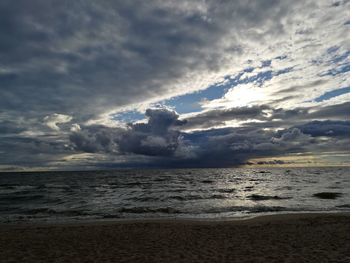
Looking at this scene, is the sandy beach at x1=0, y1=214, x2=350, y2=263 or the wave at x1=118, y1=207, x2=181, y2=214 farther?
the wave at x1=118, y1=207, x2=181, y2=214

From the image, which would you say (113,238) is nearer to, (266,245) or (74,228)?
(74,228)

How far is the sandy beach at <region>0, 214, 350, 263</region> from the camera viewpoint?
11.0 meters

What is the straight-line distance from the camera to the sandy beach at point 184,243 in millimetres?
11047

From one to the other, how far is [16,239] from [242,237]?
12.3 meters

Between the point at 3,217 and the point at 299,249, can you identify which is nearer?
the point at 299,249

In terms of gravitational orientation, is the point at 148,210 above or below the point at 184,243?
below

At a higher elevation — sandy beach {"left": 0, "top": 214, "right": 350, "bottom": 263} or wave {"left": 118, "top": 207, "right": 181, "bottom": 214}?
sandy beach {"left": 0, "top": 214, "right": 350, "bottom": 263}

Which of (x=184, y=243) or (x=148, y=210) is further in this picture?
(x=148, y=210)

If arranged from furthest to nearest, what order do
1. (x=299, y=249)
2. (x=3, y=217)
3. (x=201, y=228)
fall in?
(x=3, y=217), (x=201, y=228), (x=299, y=249)

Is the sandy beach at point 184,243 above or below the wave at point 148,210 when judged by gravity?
above

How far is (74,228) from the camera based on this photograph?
715 inches

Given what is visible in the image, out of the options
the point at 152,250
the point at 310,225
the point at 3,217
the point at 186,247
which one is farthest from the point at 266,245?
the point at 3,217

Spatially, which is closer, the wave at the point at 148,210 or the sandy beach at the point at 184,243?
the sandy beach at the point at 184,243

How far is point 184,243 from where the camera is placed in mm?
13547
